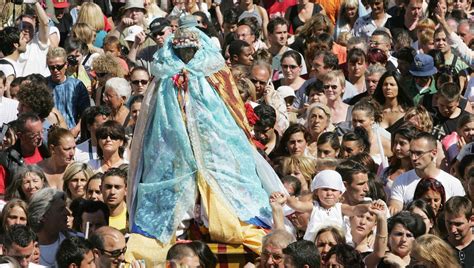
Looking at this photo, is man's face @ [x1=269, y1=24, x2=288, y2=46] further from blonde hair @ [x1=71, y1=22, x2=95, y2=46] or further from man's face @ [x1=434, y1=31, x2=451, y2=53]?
blonde hair @ [x1=71, y1=22, x2=95, y2=46]

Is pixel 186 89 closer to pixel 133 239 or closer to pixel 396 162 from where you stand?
pixel 133 239

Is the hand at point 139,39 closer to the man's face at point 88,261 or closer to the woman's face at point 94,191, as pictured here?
the woman's face at point 94,191

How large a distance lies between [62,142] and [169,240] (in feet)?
6.80

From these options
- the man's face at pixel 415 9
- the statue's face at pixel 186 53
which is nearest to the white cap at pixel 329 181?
the statue's face at pixel 186 53

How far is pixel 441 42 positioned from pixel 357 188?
4315 mm

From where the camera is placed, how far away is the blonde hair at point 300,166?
44.9 ft

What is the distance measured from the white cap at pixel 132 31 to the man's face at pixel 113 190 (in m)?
5.39

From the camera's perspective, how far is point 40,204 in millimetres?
12297

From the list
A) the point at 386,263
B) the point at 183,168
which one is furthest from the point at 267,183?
the point at 386,263

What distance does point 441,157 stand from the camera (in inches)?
560

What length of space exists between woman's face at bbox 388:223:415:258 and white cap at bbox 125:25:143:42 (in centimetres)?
709

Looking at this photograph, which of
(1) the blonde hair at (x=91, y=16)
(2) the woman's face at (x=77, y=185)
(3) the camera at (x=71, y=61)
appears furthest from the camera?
(1) the blonde hair at (x=91, y=16)

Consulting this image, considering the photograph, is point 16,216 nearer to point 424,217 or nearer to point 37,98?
point 37,98

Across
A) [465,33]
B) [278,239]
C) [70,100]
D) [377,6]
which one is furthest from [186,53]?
[377,6]
